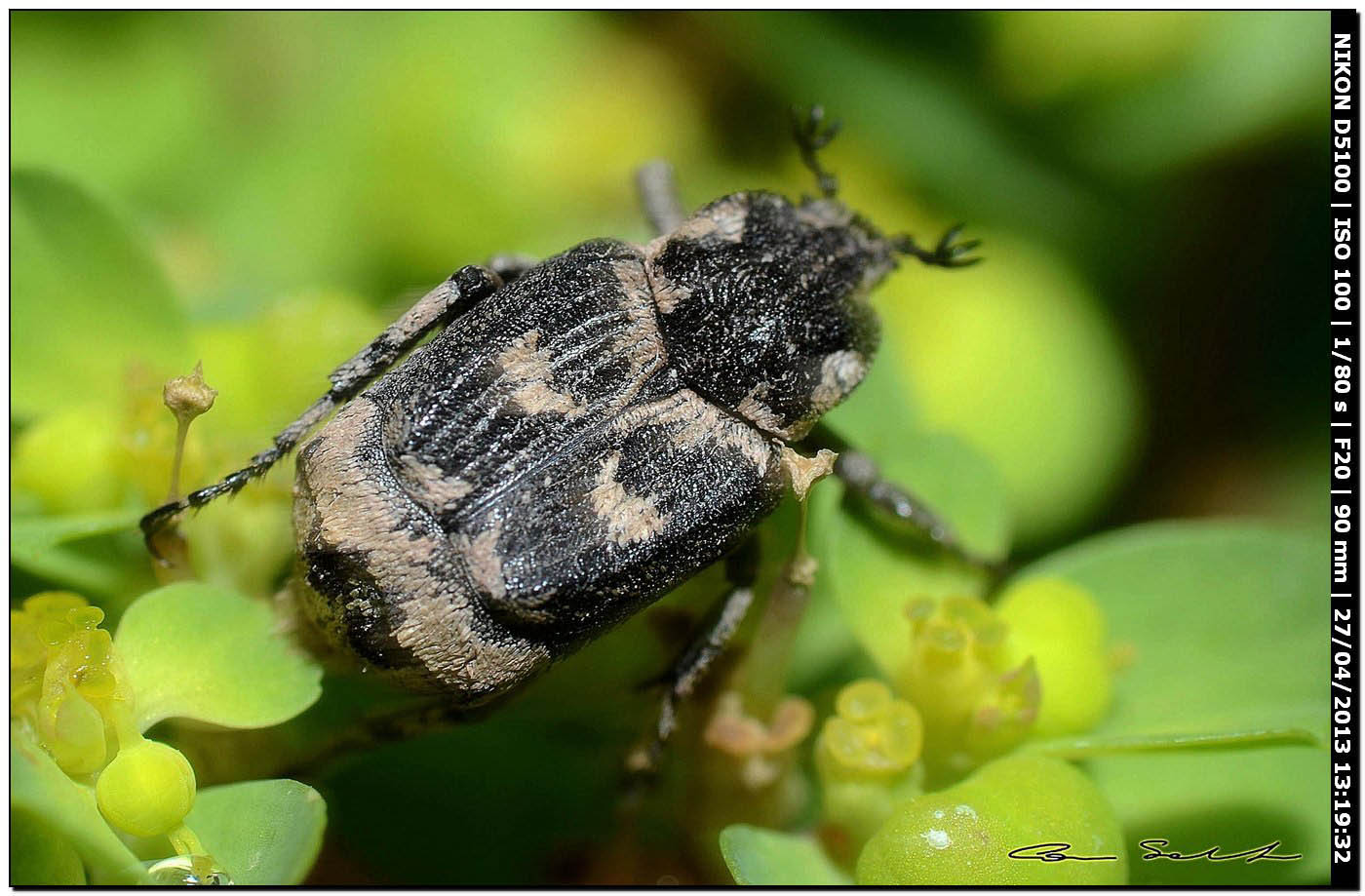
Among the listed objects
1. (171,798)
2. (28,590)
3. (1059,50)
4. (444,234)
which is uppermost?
(1059,50)

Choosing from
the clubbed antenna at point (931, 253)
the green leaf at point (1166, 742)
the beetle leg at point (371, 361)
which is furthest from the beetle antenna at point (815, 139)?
the green leaf at point (1166, 742)

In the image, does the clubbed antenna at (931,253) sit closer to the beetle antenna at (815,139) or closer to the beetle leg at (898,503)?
the beetle antenna at (815,139)

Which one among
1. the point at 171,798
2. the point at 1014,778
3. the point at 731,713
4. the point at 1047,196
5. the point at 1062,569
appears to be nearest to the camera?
the point at 171,798

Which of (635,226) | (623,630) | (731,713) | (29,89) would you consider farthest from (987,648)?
(29,89)

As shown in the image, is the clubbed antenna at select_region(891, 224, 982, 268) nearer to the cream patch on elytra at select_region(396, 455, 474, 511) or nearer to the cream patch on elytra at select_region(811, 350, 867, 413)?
the cream patch on elytra at select_region(811, 350, 867, 413)

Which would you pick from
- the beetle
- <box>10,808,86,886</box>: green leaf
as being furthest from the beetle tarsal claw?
<box>10,808,86,886</box>: green leaf

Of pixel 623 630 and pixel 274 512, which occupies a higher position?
pixel 274 512

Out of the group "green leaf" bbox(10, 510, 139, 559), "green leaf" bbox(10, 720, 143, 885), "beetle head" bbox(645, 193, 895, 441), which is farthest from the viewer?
"beetle head" bbox(645, 193, 895, 441)

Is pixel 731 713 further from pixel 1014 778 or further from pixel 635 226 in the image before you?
pixel 635 226
